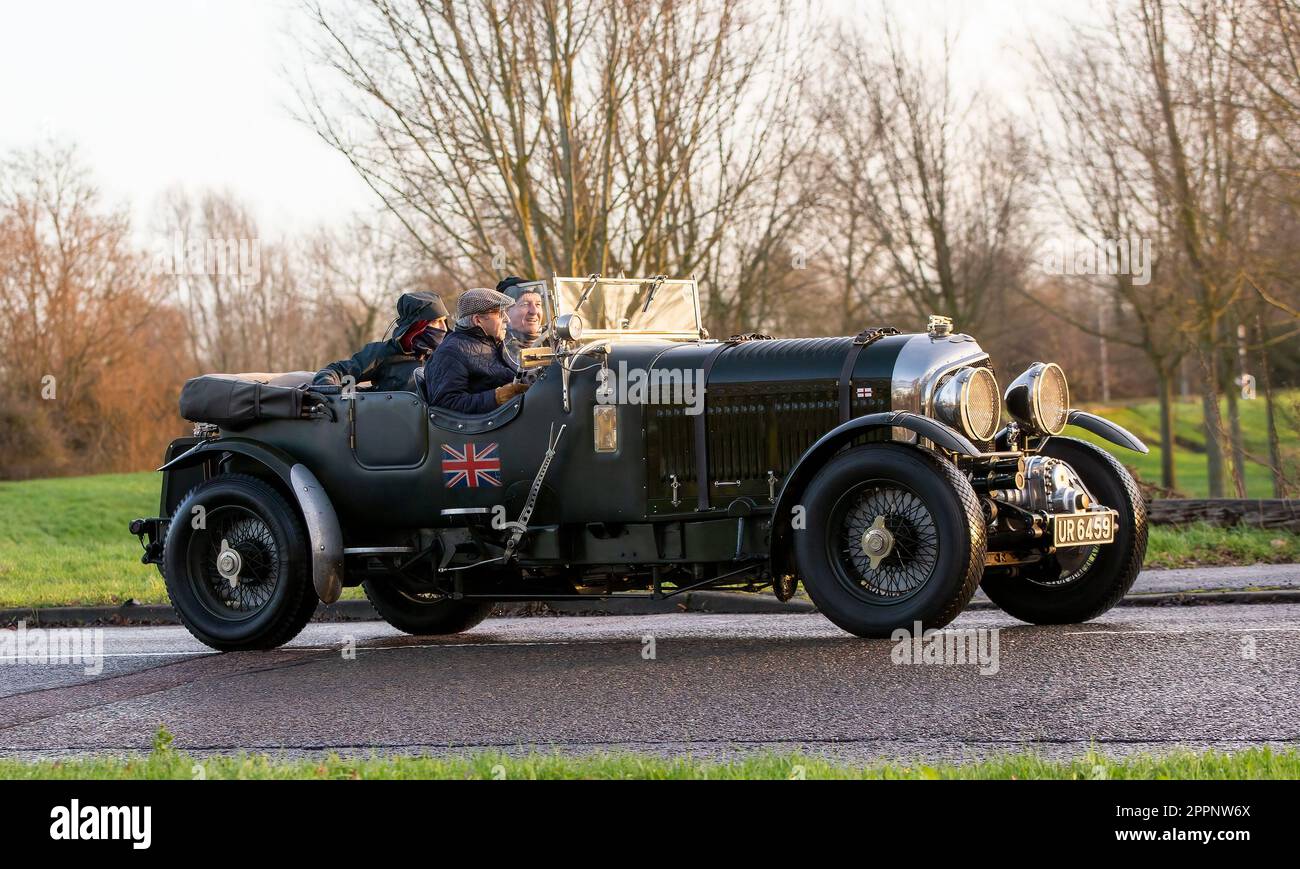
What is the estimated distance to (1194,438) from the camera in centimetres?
4819

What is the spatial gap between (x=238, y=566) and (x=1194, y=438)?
4410cm

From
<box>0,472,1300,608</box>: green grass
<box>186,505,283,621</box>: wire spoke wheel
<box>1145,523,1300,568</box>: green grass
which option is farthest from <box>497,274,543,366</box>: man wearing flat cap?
<box>1145,523,1300,568</box>: green grass

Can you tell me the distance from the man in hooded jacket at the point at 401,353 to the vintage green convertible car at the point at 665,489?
0.80 ft

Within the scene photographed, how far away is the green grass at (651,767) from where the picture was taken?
14.1 feet

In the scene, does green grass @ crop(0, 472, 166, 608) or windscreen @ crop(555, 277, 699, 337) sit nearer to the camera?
windscreen @ crop(555, 277, 699, 337)

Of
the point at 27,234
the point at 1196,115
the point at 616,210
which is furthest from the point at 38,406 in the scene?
the point at 1196,115

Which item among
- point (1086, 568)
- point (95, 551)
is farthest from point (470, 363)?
point (95, 551)

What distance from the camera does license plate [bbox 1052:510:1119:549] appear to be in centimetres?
722

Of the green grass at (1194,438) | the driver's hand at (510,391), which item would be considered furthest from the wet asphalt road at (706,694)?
the green grass at (1194,438)

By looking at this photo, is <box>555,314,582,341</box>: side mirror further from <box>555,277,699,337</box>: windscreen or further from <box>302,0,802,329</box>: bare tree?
<box>302,0,802,329</box>: bare tree

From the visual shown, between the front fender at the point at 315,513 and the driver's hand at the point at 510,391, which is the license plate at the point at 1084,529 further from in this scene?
the front fender at the point at 315,513

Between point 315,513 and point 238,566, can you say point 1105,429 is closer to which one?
point 315,513

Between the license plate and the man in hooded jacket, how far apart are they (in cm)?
361

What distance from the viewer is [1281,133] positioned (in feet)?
64.5
